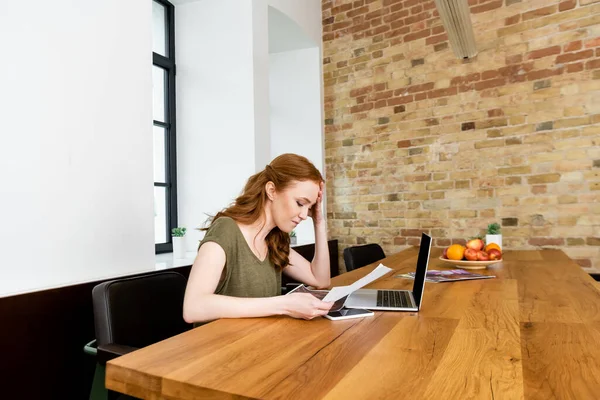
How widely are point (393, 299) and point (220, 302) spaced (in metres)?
0.60

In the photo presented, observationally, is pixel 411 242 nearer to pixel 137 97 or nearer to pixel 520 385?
pixel 137 97

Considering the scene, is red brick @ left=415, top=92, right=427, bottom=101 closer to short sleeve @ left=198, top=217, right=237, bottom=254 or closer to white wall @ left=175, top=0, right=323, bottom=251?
white wall @ left=175, top=0, right=323, bottom=251

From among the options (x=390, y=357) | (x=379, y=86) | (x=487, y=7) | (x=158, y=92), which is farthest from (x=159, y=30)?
(x=390, y=357)

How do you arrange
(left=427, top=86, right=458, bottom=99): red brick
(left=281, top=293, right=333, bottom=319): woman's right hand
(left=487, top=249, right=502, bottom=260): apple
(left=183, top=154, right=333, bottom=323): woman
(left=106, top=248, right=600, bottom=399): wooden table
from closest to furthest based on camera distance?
(left=106, top=248, right=600, bottom=399): wooden table → (left=281, top=293, right=333, bottom=319): woman's right hand → (left=183, top=154, right=333, bottom=323): woman → (left=487, top=249, right=502, bottom=260): apple → (left=427, top=86, right=458, bottom=99): red brick

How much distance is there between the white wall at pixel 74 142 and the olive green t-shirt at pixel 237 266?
0.76 metres

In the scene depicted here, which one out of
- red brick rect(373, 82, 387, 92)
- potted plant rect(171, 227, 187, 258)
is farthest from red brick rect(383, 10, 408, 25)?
potted plant rect(171, 227, 187, 258)

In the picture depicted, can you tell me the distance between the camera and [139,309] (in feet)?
5.09

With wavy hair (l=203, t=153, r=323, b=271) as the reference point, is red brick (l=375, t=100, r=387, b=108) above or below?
above

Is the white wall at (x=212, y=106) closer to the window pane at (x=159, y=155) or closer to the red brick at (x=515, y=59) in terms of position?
the window pane at (x=159, y=155)

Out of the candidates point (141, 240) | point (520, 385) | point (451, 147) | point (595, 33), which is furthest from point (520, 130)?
point (520, 385)

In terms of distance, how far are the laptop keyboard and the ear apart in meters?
0.55

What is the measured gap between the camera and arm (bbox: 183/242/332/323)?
4.09 feet

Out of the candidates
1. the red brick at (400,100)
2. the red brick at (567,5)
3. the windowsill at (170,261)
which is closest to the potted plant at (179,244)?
the windowsill at (170,261)

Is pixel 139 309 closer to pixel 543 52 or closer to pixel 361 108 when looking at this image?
pixel 361 108
